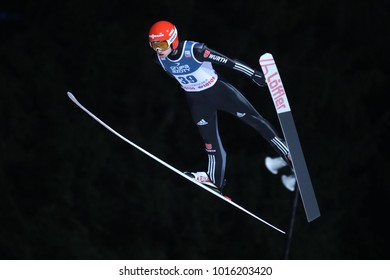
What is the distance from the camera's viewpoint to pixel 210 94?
6520mm

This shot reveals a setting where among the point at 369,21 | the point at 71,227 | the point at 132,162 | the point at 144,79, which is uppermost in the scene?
the point at 369,21

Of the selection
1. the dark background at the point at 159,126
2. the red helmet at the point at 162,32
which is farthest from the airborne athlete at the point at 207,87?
the dark background at the point at 159,126

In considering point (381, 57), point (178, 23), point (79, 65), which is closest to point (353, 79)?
point (381, 57)

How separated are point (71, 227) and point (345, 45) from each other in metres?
4.52

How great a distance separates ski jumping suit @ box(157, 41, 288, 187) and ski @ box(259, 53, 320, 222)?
148 mm

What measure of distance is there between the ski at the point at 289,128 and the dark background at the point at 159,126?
19.9 feet

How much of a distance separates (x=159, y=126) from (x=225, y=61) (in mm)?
7054

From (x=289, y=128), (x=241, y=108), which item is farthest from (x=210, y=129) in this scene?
(x=289, y=128)

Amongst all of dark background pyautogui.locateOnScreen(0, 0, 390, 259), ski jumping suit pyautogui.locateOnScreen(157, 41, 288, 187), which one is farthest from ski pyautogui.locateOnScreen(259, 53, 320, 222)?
dark background pyautogui.locateOnScreen(0, 0, 390, 259)

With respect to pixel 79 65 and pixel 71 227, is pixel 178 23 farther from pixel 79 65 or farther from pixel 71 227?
pixel 71 227

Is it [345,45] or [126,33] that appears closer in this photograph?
[126,33]

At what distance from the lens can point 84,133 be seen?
12.8 meters

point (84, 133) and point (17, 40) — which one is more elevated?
point (17, 40)

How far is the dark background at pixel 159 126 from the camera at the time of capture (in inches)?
502
